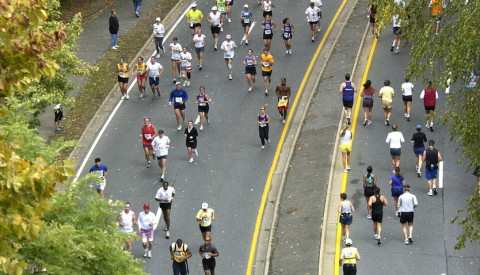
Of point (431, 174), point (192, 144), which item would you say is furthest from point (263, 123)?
point (431, 174)

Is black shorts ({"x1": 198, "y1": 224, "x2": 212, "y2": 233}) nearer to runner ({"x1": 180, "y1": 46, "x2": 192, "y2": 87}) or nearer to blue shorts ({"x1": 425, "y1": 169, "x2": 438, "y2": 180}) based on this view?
blue shorts ({"x1": 425, "y1": 169, "x2": 438, "y2": 180})

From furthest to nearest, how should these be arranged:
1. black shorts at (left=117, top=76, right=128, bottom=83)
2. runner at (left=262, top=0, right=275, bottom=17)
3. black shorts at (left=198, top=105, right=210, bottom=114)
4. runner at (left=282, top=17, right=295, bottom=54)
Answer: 1. runner at (left=262, top=0, right=275, bottom=17)
2. runner at (left=282, top=17, right=295, bottom=54)
3. black shorts at (left=117, top=76, right=128, bottom=83)
4. black shorts at (left=198, top=105, right=210, bottom=114)

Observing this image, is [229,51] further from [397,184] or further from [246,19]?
[397,184]

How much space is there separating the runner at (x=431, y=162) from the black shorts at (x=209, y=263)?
637cm

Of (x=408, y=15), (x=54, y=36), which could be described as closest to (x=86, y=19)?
(x=408, y=15)

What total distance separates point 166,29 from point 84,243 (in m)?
25.3

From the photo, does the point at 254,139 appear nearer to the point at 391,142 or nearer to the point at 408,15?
the point at 391,142

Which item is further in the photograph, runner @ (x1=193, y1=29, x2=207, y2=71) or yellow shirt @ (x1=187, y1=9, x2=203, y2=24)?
yellow shirt @ (x1=187, y1=9, x2=203, y2=24)

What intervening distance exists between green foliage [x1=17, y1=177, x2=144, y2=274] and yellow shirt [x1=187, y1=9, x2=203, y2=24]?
2043 cm

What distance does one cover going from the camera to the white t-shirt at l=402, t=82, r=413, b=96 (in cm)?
2964

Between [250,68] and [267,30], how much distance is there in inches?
125

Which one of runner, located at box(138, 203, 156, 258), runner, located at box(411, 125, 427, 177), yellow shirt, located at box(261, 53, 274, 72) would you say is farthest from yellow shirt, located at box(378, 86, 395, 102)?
runner, located at box(138, 203, 156, 258)

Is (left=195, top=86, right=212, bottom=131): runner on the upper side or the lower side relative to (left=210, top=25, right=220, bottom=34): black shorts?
lower

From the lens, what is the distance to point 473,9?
55.2 ft
